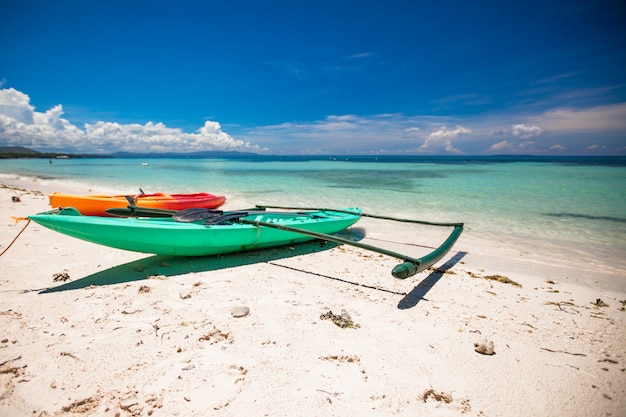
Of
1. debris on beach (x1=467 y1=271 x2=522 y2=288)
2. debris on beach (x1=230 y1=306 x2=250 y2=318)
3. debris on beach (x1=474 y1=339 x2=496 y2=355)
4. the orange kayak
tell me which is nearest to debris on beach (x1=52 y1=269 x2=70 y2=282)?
debris on beach (x1=230 y1=306 x2=250 y2=318)

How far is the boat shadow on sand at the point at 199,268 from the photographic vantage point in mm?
3618

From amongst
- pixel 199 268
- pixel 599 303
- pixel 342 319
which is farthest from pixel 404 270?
pixel 199 268

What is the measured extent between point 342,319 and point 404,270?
2.95 feet

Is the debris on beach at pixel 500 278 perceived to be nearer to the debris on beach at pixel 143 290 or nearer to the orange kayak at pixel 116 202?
the debris on beach at pixel 143 290

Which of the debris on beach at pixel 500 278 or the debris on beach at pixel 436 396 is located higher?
the debris on beach at pixel 436 396

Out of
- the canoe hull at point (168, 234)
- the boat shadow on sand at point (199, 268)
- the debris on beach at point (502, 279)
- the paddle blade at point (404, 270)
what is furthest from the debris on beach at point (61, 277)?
the debris on beach at point (502, 279)

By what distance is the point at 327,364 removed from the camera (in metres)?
2.34

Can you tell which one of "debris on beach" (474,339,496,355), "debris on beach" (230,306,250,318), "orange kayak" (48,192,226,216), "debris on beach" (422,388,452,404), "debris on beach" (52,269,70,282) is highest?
"orange kayak" (48,192,226,216)

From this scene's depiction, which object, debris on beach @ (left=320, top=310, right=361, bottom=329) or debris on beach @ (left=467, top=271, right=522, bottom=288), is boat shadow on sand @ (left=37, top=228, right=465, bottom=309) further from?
debris on beach @ (left=320, top=310, right=361, bottom=329)

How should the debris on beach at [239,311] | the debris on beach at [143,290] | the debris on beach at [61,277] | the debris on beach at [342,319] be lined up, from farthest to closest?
the debris on beach at [61,277] → the debris on beach at [143,290] → the debris on beach at [239,311] → the debris on beach at [342,319]

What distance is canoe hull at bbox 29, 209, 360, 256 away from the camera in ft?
11.3

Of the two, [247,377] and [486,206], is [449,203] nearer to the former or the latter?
[486,206]

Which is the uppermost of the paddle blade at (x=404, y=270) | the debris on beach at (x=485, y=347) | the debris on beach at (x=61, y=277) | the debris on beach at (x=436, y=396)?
the paddle blade at (x=404, y=270)

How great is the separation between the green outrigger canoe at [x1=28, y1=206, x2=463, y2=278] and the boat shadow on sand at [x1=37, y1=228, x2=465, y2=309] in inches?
6.1
